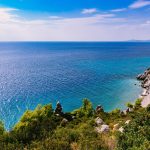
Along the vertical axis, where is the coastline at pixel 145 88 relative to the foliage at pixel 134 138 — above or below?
below

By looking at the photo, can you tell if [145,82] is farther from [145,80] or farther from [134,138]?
[134,138]

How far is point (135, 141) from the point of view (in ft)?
83.0

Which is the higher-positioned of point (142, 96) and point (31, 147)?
point (31, 147)

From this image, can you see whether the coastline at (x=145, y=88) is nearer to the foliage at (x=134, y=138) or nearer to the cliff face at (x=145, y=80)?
the cliff face at (x=145, y=80)

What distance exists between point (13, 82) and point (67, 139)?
86.3 meters

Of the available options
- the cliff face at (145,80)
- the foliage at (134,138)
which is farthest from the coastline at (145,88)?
the foliage at (134,138)

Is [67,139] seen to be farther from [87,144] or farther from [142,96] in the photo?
[142,96]

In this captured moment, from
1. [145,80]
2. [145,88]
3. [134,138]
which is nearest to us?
[134,138]

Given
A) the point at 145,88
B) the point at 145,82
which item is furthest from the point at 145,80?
the point at 145,88

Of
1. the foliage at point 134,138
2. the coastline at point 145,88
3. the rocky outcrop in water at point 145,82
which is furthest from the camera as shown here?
the rocky outcrop in water at point 145,82

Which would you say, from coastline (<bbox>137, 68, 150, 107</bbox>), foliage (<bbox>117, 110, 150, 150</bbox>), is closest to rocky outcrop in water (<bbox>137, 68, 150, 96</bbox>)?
coastline (<bbox>137, 68, 150, 107</bbox>)

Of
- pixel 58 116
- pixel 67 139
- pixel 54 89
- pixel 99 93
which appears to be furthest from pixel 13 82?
pixel 67 139

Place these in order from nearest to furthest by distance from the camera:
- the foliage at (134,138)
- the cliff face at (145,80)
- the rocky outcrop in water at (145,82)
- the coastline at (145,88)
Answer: the foliage at (134,138) < the coastline at (145,88) < the rocky outcrop in water at (145,82) < the cliff face at (145,80)

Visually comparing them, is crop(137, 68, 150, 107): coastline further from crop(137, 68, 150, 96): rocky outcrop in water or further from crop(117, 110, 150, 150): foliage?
crop(117, 110, 150, 150): foliage
